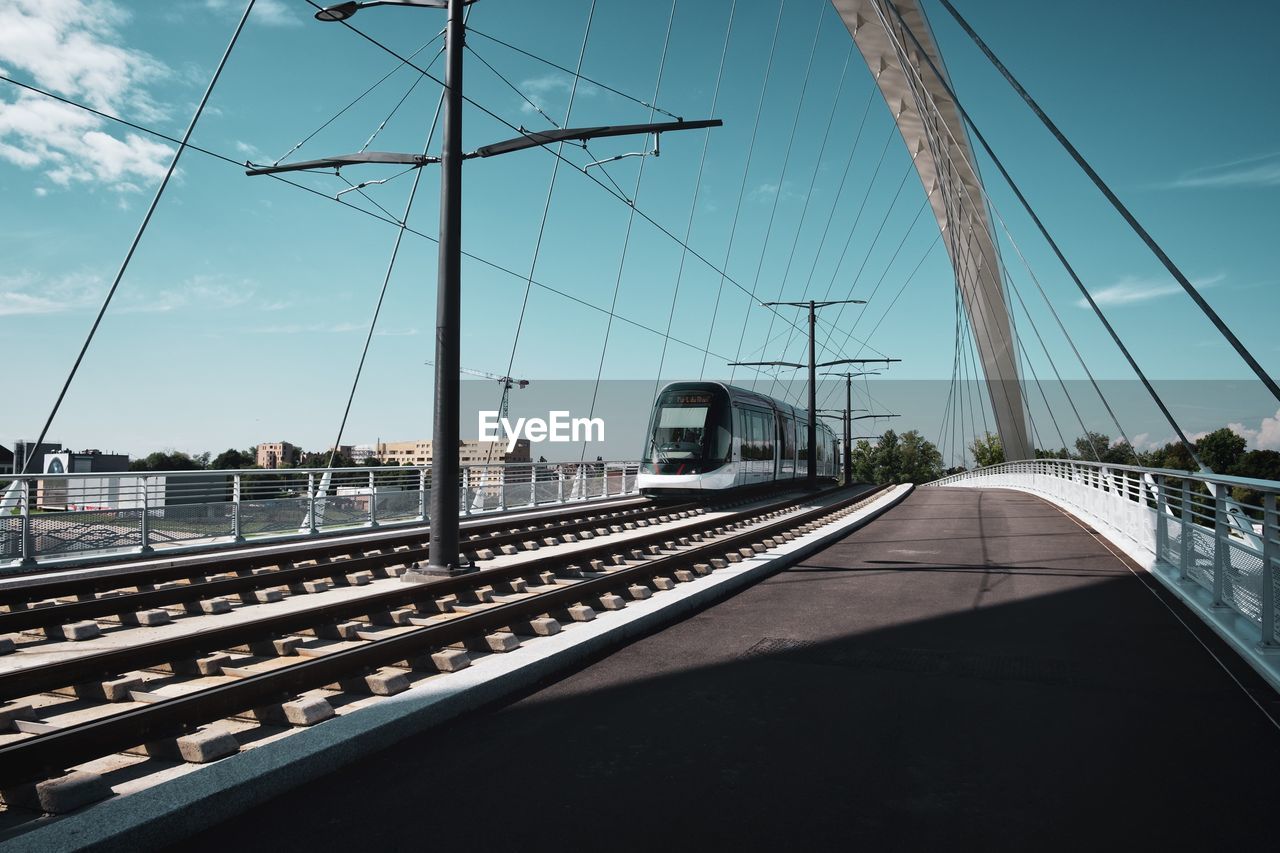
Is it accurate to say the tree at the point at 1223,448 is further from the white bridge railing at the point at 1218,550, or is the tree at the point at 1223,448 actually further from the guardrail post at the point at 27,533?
the guardrail post at the point at 27,533

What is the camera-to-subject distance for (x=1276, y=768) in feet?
13.6

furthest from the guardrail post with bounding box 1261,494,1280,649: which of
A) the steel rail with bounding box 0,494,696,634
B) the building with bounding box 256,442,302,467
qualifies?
the building with bounding box 256,442,302,467

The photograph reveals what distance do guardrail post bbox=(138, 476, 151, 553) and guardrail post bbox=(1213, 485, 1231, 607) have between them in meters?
12.9

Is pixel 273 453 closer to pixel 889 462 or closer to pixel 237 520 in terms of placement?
pixel 889 462

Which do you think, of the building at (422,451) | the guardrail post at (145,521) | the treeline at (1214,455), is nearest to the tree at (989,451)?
the treeline at (1214,455)

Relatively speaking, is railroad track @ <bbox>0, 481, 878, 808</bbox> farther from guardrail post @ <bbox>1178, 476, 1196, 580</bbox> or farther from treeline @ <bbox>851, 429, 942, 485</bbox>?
treeline @ <bbox>851, 429, 942, 485</bbox>

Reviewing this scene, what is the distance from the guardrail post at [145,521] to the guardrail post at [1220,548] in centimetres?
1287

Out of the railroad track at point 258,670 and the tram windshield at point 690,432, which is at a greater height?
the tram windshield at point 690,432

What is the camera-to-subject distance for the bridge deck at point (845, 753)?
3443 millimetres

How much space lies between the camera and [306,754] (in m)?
3.92

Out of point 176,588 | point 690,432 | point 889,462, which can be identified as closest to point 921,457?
point 889,462

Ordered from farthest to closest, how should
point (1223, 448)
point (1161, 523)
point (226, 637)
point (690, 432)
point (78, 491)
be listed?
1. point (1223, 448)
2. point (690, 432)
3. point (78, 491)
4. point (1161, 523)
5. point (226, 637)

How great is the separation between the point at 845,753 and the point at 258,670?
148 inches

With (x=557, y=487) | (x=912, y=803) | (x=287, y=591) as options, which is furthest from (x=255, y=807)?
(x=557, y=487)
